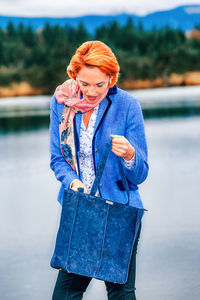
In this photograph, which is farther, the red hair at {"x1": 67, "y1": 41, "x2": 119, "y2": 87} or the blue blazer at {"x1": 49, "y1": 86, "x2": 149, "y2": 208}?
the blue blazer at {"x1": 49, "y1": 86, "x2": 149, "y2": 208}

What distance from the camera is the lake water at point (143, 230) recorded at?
13.5ft

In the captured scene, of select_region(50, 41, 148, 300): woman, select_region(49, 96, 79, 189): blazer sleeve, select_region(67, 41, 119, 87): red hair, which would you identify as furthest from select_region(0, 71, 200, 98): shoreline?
select_region(67, 41, 119, 87): red hair

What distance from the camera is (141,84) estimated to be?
5206 centimetres

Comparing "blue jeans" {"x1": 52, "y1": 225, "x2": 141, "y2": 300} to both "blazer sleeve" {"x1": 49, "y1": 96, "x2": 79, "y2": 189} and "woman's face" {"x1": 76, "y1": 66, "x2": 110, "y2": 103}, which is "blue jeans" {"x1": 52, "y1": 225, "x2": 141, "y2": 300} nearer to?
"blazer sleeve" {"x1": 49, "y1": 96, "x2": 79, "y2": 189}

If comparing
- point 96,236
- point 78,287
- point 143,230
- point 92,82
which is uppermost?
point 92,82

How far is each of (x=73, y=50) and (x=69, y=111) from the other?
58534mm

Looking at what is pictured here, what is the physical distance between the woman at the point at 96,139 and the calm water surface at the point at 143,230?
1.18 metres

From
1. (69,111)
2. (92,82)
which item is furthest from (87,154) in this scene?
(92,82)

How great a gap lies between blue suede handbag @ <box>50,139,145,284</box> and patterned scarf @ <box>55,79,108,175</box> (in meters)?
0.18

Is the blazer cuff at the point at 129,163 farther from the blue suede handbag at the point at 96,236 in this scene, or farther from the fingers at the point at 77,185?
the fingers at the point at 77,185

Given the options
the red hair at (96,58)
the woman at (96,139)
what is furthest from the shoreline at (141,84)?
the red hair at (96,58)

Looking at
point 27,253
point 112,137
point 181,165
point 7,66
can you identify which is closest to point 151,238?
point 27,253

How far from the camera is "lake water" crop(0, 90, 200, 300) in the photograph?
410cm

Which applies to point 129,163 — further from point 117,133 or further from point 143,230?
point 143,230
